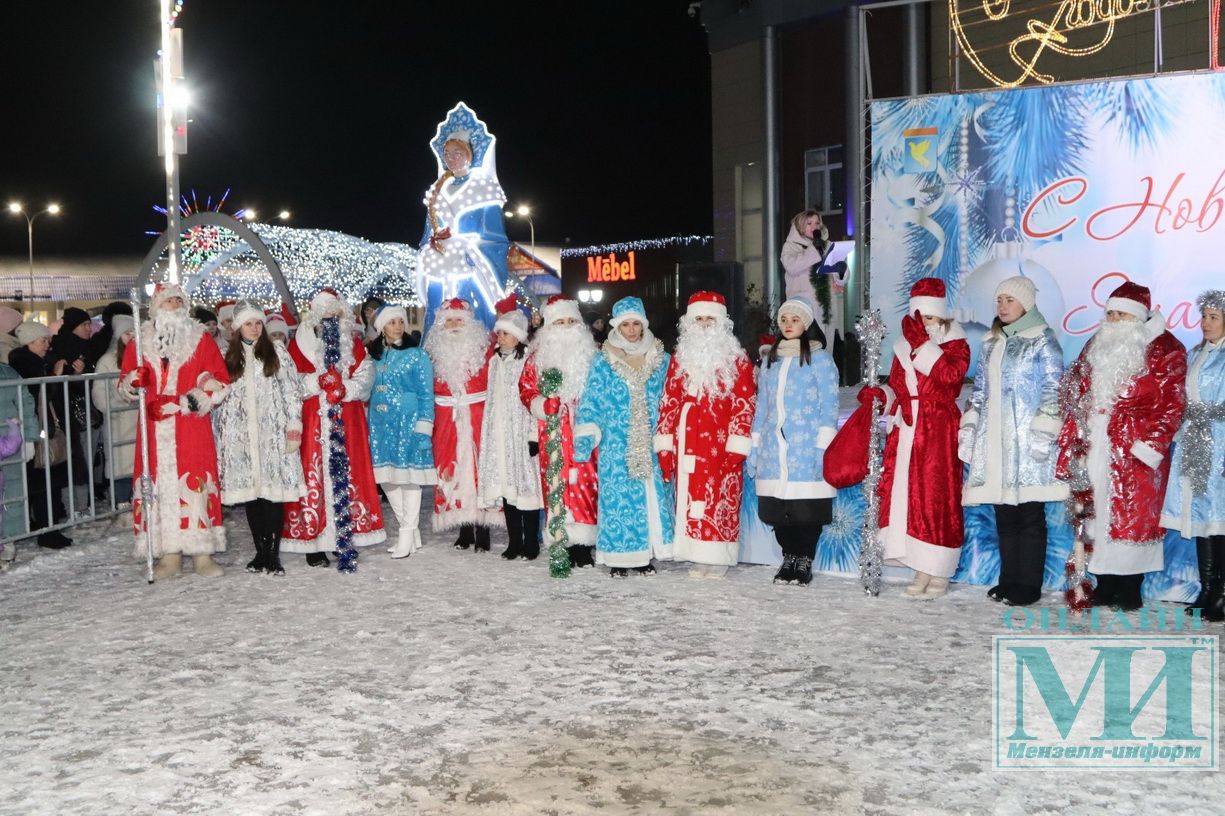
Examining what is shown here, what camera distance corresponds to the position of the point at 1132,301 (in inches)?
236

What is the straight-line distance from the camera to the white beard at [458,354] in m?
8.03

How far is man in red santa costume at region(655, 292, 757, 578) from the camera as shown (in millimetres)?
6949

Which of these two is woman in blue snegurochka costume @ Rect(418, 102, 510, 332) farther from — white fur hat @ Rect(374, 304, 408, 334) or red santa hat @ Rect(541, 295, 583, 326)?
red santa hat @ Rect(541, 295, 583, 326)

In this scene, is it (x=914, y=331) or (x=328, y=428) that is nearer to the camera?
(x=914, y=331)

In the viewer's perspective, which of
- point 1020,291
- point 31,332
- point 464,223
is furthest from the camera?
point 464,223

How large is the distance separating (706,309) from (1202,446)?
9.28 ft

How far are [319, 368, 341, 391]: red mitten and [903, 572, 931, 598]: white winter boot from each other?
3.79m

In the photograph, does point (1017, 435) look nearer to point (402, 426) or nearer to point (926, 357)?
point (926, 357)

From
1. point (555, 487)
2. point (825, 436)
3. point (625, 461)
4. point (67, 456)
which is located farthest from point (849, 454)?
point (67, 456)

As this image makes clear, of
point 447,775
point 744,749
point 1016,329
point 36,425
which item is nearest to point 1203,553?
point 1016,329

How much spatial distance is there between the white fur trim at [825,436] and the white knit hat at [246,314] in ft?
12.0

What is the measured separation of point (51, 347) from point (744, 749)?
26.7 feet

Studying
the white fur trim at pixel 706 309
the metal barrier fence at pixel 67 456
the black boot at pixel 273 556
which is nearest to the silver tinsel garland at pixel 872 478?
the white fur trim at pixel 706 309

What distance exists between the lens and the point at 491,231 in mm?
9984
